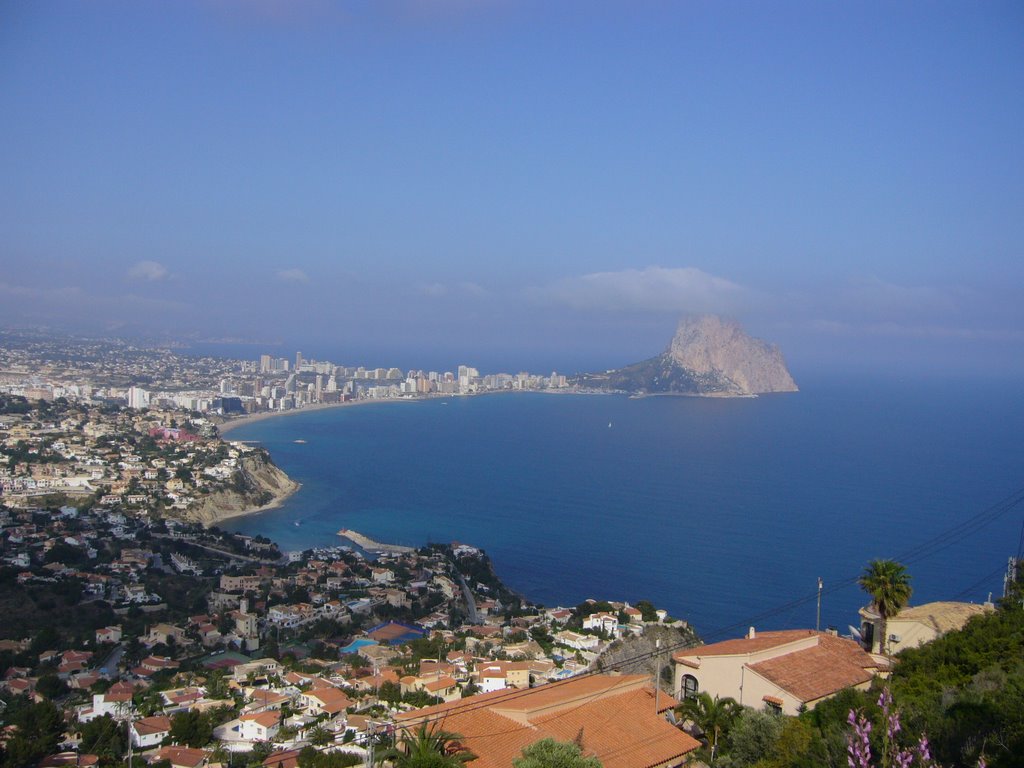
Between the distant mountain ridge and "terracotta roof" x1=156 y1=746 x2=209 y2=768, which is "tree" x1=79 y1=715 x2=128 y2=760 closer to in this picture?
"terracotta roof" x1=156 y1=746 x2=209 y2=768

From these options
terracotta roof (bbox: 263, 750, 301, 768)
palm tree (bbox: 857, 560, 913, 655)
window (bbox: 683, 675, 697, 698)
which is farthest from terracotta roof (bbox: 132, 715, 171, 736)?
palm tree (bbox: 857, 560, 913, 655)

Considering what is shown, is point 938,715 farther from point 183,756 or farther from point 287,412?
point 287,412

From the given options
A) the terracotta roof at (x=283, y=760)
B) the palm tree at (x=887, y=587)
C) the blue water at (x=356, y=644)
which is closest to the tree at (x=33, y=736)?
the terracotta roof at (x=283, y=760)

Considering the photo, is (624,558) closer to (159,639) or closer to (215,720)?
(159,639)

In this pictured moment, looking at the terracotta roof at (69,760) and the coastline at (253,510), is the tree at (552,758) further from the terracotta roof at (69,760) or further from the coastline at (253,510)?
the coastline at (253,510)

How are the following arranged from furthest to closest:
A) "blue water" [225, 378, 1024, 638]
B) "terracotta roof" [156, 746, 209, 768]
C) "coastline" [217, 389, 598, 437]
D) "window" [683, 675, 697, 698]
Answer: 1. "coastline" [217, 389, 598, 437]
2. "blue water" [225, 378, 1024, 638]
3. "terracotta roof" [156, 746, 209, 768]
4. "window" [683, 675, 697, 698]

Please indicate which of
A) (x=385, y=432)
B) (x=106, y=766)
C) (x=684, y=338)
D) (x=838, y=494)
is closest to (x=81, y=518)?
(x=106, y=766)
